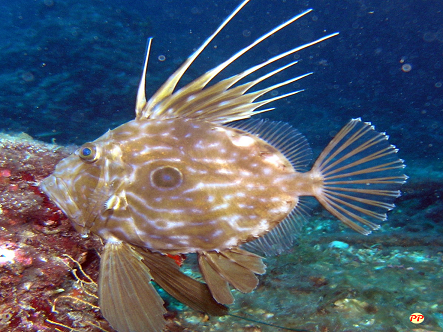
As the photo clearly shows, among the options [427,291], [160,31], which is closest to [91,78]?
[160,31]

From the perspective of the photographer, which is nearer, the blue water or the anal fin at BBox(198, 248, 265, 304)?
the anal fin at BBox(198, 248, 265, 304)

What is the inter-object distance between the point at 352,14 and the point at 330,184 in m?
29.2

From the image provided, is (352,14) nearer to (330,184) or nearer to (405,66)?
(405,66)

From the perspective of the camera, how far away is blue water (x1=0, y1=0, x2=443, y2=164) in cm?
1212

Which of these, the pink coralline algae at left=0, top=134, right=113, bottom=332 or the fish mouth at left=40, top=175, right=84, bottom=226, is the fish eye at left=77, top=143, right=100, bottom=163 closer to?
the fish mouth at left=40, top=175, right=84, bottom=226

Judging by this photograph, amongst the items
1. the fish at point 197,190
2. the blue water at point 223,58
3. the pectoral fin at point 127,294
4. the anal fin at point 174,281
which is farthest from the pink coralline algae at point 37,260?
the blue water at point 223,58

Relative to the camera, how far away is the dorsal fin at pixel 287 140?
2.48 m

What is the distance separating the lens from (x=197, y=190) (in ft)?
7.63

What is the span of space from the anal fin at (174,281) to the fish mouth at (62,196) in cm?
58

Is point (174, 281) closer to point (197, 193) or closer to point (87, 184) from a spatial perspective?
point (197, 193)

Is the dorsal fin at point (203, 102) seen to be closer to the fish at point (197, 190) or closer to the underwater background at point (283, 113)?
the fish at point (197, 190)

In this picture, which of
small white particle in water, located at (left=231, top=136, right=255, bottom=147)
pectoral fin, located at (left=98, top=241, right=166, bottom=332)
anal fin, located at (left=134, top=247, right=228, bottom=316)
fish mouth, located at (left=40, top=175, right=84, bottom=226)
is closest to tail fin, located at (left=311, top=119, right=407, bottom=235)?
small white particle in water, located at (left=231, top=136, right=255, bottom=147)

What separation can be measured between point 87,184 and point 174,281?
1.10 meters

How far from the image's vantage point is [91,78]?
510 inches
